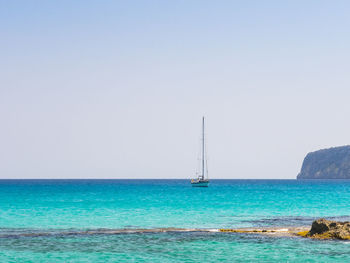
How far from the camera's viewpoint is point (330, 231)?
40.8 m

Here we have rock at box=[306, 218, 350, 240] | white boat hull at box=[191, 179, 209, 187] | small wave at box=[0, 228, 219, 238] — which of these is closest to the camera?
rock at box=[306, 218, 350, 240]

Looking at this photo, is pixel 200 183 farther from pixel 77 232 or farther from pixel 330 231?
pixel 330 231

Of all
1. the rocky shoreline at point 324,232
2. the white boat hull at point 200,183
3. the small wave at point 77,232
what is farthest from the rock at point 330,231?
the white boat hull at point 200,183

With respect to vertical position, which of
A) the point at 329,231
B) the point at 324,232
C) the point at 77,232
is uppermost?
the point at 329,231

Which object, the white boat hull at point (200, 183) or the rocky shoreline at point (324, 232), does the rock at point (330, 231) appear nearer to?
the rocky shoreline at point (324, 232)

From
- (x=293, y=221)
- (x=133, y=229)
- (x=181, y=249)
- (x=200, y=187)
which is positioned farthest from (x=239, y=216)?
(x=200, y=187)

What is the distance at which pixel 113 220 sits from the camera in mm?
59531

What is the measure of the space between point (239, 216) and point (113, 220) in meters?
16.5

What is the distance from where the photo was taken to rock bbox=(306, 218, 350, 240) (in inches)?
1576

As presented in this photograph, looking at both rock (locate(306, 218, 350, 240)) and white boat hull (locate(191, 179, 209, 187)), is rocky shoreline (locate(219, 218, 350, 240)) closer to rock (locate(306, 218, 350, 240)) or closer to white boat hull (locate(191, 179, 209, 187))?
rock (locate(306, 218, 350, 240))

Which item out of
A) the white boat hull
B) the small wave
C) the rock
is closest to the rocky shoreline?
the rock

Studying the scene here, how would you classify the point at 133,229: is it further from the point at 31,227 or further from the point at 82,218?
the point at 82,218

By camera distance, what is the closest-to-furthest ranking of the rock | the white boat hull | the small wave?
the rock, the small wave, the white boat hull

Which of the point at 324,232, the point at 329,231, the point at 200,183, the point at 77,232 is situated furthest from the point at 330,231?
the point at 200,183
